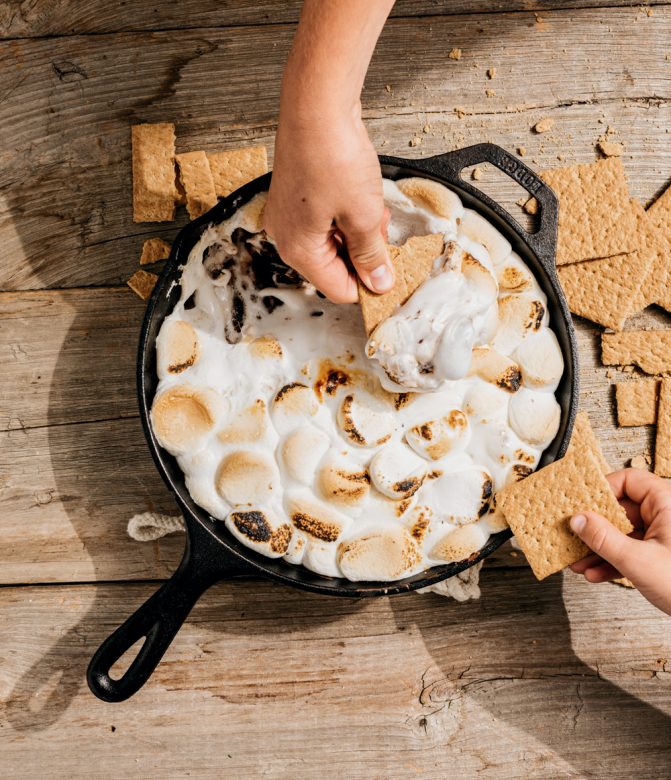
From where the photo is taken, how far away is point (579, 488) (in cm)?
117

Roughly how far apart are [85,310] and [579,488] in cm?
103

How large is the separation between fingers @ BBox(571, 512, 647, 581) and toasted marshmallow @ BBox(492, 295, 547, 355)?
1.06 ft

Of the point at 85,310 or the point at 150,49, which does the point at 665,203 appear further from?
the point at 85,310

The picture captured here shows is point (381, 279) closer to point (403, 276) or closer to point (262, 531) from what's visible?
point (403, 276)

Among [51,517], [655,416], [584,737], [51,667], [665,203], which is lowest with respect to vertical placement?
[584,737]

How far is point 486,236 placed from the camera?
3.89ft

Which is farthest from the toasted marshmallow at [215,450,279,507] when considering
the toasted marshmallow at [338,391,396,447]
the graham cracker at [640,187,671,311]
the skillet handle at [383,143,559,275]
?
the graham cracker at [640,187,671,311]

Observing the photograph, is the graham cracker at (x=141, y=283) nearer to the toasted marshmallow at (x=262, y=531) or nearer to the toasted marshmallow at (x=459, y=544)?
the toasted marshmallow at (x=262, y=531)

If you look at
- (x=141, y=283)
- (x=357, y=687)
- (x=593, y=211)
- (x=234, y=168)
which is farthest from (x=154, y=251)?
(x=357, y=687)

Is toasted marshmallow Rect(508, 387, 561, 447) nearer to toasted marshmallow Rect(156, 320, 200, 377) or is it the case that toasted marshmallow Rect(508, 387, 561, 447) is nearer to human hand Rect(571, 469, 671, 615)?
human hand Rect(571, 469, 671, 615)

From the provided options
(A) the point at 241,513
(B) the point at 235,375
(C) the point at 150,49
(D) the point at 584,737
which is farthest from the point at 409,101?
(D) the point at 584,737

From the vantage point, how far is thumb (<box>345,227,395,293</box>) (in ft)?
3.06

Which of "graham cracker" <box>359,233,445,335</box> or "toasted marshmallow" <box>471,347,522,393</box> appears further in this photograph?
"toasted marshmallow" <box>471,347,522,393</box>

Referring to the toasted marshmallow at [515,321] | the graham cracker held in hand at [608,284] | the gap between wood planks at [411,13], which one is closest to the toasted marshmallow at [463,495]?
the toasted marshmallow at [515,321]
